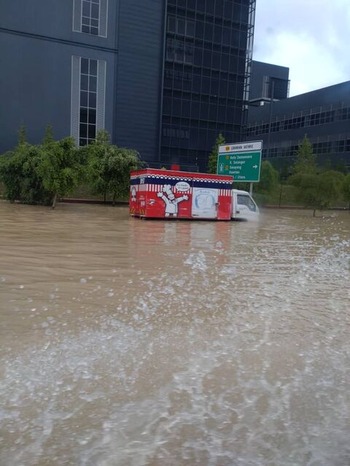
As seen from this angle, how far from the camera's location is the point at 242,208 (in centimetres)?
2331

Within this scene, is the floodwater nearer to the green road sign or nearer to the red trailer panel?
the red trailer panel

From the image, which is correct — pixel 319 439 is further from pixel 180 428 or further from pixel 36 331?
pixel 36 331

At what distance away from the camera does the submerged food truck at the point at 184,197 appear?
20906 mm

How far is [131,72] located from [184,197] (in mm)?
34768

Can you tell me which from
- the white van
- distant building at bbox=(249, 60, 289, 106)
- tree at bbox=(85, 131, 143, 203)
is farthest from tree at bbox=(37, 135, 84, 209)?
distant building at bbox=(249, 60, 289, 106)

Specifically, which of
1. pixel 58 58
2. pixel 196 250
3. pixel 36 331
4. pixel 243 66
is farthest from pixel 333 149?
→ pixel 36 331

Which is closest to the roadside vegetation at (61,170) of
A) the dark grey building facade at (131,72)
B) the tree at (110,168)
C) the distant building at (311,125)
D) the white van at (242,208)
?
the tree at (110,168)

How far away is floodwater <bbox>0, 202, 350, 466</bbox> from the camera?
3.02 metres

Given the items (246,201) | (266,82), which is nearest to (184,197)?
(246,201)

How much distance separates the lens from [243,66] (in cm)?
5897

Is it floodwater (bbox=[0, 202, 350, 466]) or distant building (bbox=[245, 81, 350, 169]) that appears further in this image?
distant building (bbox=[245, 81, 350, 169])

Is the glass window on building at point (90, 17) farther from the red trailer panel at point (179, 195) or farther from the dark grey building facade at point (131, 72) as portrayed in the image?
the red trailer panel at point (179, 195)

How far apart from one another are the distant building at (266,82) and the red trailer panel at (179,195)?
81180 mm

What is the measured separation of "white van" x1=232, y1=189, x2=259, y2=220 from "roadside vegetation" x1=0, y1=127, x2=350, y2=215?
860 centimetres
